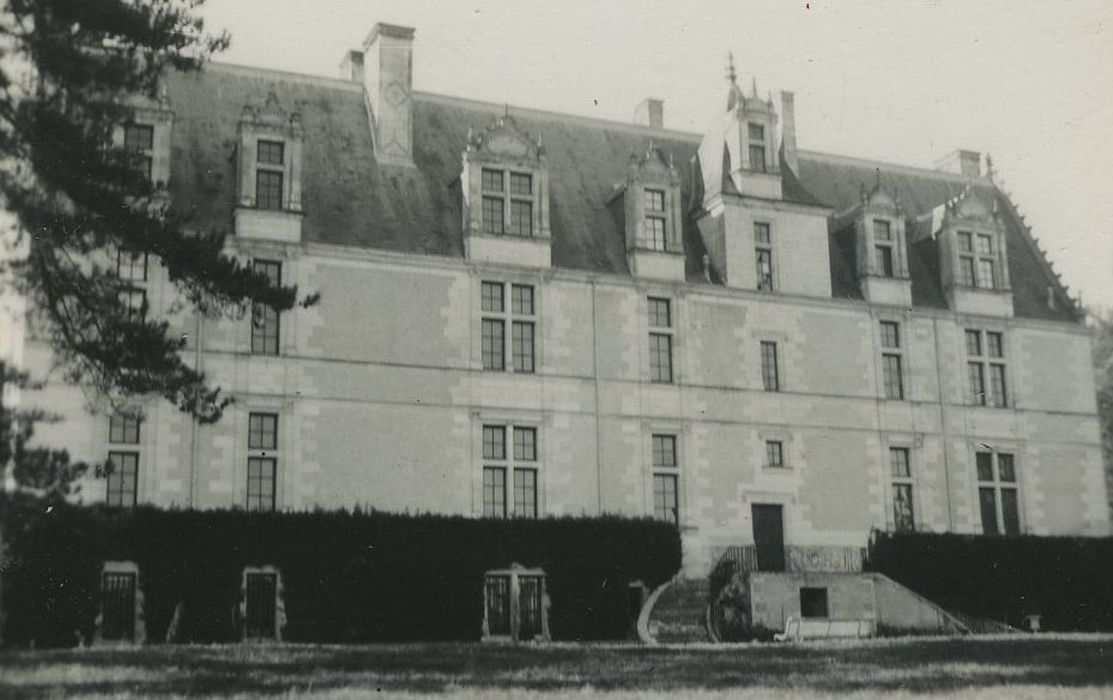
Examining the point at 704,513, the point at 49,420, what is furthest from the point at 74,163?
the point at 704,513

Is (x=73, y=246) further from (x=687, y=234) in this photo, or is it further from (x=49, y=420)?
(x=687, y=234)

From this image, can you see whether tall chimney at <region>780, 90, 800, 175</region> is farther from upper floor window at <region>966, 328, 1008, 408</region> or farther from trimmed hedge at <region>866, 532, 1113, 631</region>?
trimmed hedge at <region>866, 532, 1113, 631</region>

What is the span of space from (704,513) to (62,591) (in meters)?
11.5

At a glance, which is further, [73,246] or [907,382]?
[907,382]

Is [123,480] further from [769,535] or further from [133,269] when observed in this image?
[769,535]

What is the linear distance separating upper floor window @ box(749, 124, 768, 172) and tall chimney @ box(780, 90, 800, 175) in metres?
2.41

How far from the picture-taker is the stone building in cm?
2242

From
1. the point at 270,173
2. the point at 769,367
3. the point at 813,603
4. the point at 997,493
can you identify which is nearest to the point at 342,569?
the point at 270,173

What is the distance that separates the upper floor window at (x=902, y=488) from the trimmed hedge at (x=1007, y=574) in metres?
1.01

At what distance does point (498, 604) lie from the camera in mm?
22562

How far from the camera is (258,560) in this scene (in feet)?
67.1

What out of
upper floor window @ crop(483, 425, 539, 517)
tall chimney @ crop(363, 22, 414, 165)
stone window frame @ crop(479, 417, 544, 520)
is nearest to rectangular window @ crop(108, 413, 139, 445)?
stone window frame @ crop(479, 417, 544, 520)

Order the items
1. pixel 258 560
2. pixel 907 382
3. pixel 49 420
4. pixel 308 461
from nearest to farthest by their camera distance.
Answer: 1. pixel 49 420
2. pixel 258 560
3. pixel 308 461
4. pixel 907 382

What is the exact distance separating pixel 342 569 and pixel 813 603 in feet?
27.8
